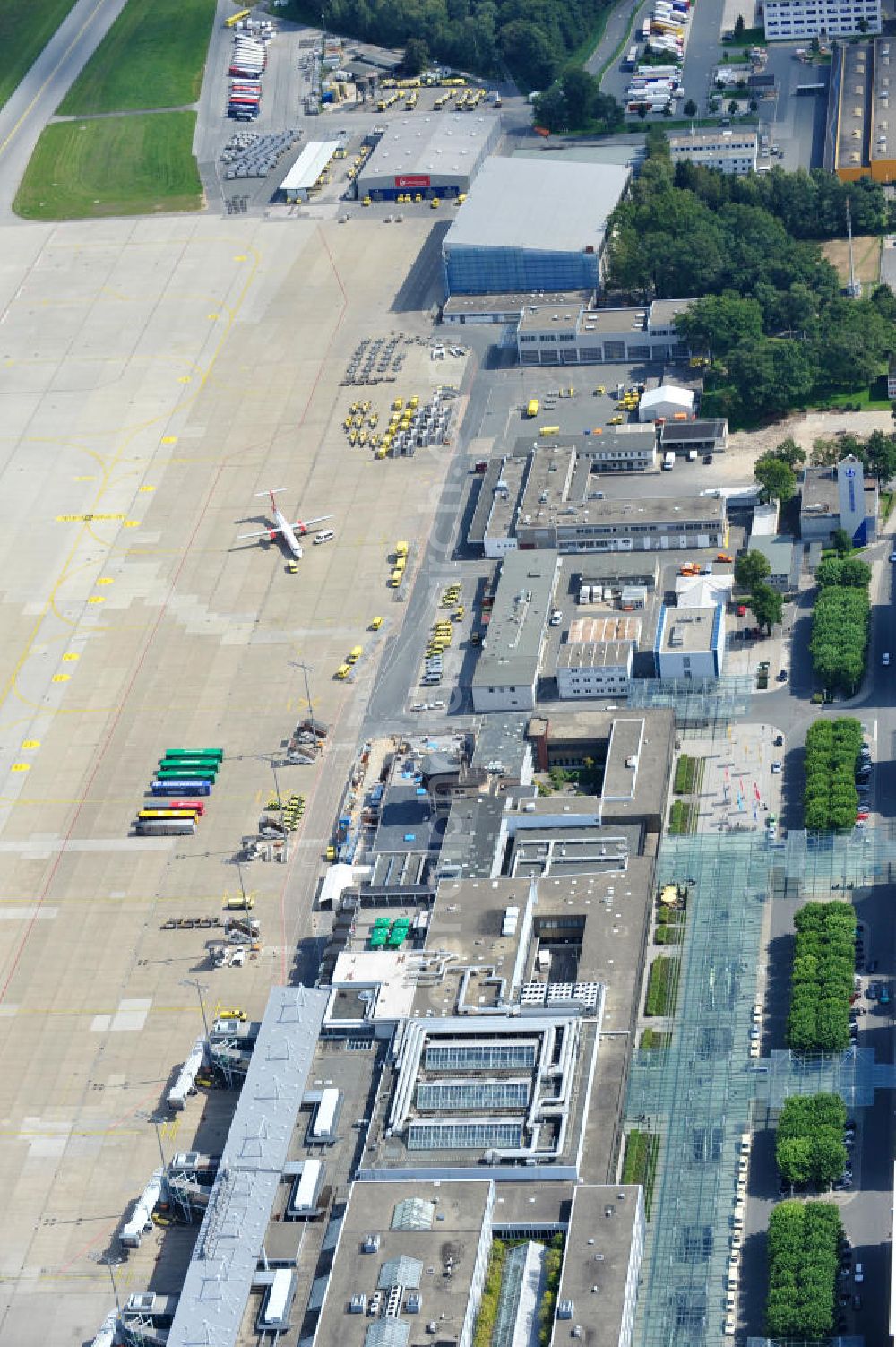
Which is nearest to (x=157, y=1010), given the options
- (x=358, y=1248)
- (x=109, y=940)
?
(x=109, y=940)

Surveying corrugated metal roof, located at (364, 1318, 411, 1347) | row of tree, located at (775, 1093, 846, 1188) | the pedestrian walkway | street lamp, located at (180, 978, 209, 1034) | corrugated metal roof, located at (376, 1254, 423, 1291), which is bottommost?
corrugated metal roof, located at (364, 1318, 411, 1347)

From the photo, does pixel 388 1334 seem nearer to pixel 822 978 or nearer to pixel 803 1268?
pixel 803 1268

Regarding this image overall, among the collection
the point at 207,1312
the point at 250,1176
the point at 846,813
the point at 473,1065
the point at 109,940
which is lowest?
the point at 207,1312

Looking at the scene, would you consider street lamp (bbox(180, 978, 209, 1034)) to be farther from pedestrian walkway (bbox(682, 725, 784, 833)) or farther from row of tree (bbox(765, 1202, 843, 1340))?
row of tree (bbox(765, 1202, 843, 1340))

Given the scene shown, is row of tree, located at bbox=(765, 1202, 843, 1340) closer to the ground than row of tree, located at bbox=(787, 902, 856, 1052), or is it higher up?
closer to the ground

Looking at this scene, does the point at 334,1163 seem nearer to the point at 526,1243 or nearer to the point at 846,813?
the point at 526,1243

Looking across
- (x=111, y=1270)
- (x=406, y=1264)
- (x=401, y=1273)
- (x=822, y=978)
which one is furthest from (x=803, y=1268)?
(x=111, y=1270)

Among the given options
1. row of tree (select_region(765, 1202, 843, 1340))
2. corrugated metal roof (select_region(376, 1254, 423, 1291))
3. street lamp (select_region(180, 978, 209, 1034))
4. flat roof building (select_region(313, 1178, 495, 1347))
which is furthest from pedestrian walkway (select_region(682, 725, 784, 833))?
corrugated metal roof (select_region(376, 1254, 423, 1291))
